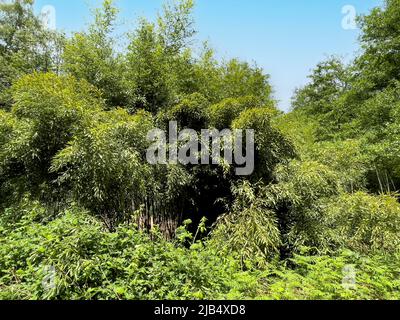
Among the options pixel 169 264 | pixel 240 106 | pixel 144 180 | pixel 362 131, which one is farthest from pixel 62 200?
pixel 362 131

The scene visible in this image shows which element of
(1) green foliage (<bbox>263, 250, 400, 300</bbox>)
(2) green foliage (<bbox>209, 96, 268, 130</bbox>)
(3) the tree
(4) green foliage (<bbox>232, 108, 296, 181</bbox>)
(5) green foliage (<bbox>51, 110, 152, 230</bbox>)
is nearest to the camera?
(1) green foliage (<bbox>263, 250, 400, 300</bbox>)

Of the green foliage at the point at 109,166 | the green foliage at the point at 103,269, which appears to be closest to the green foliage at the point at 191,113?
the green foliage at the point at 109,166

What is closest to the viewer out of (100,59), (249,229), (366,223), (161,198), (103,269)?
(103,269)

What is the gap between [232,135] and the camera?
3.93 metres

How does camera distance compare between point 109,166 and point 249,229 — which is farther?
point 249,229

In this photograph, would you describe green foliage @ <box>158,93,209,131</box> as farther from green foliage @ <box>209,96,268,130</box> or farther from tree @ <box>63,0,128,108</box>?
tree @ <box>63,0,128,108</box>

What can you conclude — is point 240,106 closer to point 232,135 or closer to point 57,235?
point 232,135

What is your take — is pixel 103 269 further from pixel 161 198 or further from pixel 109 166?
pixel 161 198

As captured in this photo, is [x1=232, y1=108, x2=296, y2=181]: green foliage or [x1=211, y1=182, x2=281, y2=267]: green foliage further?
[x1=232, y1=108, x2=296, y2=181]: green foliage

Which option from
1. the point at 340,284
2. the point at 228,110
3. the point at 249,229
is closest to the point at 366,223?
the point at 249,229

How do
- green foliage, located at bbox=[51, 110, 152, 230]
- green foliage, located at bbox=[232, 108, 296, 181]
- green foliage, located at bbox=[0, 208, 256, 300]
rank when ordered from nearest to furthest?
green foliage, located at bbox=[0, 208, 256, 300] → green foliage, located at bbox=[51, 110, 152, 230] → green foliage, located at bbox=[232, 108, 296, 181]

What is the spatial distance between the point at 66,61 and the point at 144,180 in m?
2.73

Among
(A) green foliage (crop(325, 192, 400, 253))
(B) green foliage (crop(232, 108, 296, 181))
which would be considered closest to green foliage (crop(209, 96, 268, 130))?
(B) green foliage (crop(232, 108, 296, 181))

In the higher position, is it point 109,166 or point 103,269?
point 109,166
